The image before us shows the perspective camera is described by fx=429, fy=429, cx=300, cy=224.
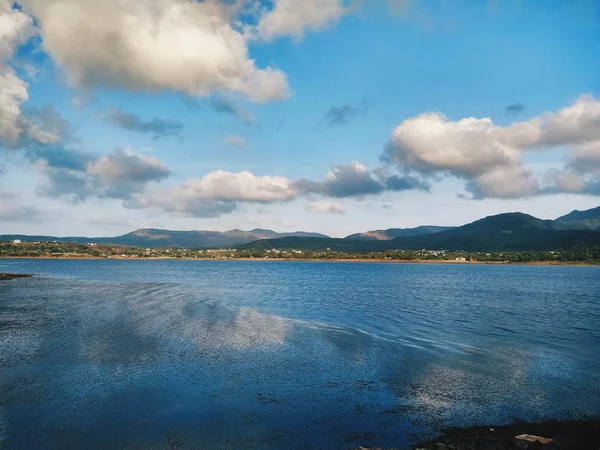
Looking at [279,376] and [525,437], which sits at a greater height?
[525,437]

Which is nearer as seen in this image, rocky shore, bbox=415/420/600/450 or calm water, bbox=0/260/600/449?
rocky shore, bbox=415/420/600/450

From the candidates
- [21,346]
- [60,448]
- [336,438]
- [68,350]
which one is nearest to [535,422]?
[336,438]

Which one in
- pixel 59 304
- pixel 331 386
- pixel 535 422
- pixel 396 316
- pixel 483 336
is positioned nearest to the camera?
pixel 535 422

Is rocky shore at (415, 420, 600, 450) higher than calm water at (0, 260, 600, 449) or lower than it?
higher

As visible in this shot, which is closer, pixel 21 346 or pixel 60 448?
pixel 60 448

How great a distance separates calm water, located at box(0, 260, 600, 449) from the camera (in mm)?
20797

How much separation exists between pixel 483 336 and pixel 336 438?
30075 millimetres

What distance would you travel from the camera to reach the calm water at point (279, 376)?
2080 cm

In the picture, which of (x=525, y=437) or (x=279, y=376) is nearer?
(x=525, y=437)

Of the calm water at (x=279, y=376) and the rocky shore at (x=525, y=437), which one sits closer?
the rocky shore at (x=525, y=437)

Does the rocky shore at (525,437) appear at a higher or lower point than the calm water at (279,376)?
higher

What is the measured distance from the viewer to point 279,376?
29578mm

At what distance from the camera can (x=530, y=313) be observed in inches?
2410

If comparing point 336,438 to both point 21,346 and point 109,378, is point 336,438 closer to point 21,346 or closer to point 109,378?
point 109,378
